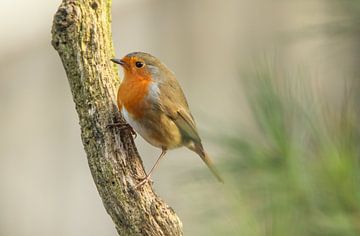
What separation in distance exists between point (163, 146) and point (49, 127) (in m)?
2.41

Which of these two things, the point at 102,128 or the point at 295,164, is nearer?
the point at 295,164

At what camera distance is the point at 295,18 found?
4.53 m

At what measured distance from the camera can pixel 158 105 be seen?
2.29 meters

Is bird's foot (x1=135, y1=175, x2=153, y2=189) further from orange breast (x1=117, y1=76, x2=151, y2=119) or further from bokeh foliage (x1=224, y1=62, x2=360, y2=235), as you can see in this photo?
bokeh foliage (x1=224, y1=62, x2=360, y2=235)

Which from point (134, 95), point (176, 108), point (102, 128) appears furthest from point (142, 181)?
point (176, 108)

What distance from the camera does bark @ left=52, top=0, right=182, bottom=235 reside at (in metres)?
1.70

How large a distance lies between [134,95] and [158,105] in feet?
0.37

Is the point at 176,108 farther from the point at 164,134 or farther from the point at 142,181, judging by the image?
the point at 142,181

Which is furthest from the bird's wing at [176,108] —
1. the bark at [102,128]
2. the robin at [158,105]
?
the bark at [102,128]

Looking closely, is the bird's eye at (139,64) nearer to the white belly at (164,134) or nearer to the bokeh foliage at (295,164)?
the white belly at (164,134)

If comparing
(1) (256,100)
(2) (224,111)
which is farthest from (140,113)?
(2) (224,111)

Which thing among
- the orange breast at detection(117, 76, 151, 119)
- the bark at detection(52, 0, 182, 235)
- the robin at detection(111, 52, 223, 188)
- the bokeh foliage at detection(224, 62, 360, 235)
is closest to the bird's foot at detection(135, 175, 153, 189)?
the bark at detection(52, 0, 182, 235)

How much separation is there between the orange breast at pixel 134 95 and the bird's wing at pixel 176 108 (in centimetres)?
5

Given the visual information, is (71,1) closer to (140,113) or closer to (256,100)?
(140,113)
